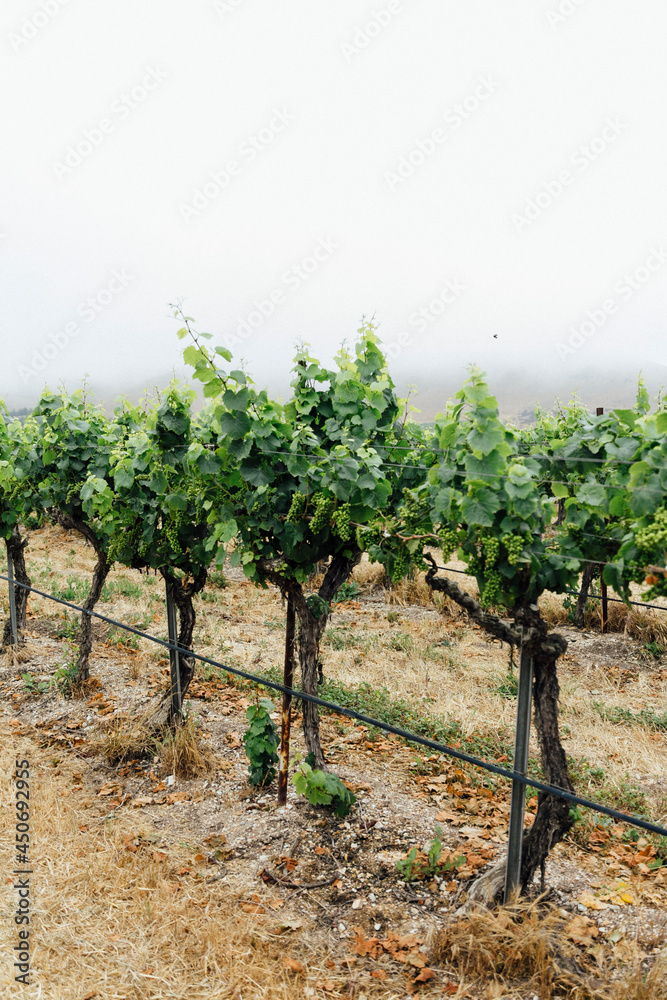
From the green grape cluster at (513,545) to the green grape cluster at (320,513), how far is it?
1.03 m

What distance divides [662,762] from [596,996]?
2.50 m

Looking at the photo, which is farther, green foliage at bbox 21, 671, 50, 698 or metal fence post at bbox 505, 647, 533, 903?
green foliage at bbox 21, 671, 50, 698

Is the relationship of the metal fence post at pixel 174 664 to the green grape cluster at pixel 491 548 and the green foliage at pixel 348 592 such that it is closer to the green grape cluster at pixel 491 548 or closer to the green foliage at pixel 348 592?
the green grape cluster at pixel 491 548

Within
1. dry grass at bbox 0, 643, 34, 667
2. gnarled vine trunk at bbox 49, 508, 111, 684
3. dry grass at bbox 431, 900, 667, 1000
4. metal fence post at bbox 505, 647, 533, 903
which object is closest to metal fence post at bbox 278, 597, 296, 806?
dry grass at bbox 431, 900, 667, 1000

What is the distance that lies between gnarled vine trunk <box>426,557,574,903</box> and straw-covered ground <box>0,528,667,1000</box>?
0.63ft

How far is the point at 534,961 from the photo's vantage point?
2.81 m

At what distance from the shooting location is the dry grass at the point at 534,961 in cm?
271

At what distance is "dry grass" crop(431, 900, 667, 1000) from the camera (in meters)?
→ 2.71

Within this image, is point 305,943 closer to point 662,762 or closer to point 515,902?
point 515,902

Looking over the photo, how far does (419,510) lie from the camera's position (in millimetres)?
3121

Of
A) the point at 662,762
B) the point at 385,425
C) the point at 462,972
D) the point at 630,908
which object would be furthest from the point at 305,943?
the point at 662,762

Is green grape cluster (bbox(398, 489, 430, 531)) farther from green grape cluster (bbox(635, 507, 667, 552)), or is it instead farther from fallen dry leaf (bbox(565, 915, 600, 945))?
fallen dry leaf (bbox(565, 915, 600, 945))

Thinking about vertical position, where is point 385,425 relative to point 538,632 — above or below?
above

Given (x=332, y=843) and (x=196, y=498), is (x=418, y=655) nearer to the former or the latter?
(x=332, y=843)
